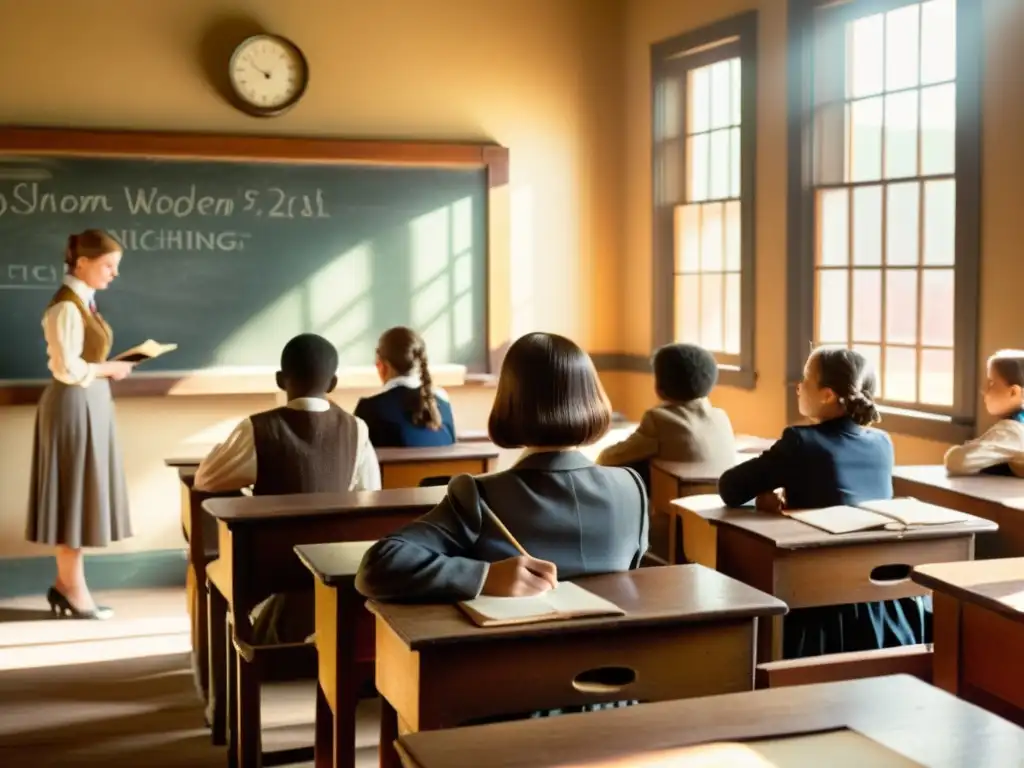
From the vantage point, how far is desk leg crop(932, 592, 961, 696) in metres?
2.33

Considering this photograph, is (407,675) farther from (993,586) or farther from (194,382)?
(194,382)

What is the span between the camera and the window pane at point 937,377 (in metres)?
4.60

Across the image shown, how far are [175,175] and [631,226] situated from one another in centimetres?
217

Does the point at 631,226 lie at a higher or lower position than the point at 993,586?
higher

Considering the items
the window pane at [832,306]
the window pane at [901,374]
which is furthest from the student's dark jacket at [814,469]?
the window pane at [832,306]

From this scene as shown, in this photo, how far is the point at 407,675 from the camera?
2.06 metres

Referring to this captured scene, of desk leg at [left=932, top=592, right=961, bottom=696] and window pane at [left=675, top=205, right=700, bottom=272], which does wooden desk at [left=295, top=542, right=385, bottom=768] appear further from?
window pane at [left=675, top=205, right=700, bottom=272]

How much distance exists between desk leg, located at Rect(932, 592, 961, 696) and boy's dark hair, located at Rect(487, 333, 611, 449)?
Result: 702 mm

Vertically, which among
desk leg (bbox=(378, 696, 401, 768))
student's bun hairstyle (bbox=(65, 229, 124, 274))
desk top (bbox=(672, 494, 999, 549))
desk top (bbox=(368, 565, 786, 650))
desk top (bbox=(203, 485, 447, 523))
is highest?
student's bun hairstyle (bbox=(65, 229, 124, 274))

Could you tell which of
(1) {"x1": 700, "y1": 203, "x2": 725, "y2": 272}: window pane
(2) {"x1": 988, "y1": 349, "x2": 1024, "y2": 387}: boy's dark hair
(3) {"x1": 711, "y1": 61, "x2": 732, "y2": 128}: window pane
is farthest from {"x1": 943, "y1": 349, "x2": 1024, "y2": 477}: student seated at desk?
(3) {"x1": 711, "y1": 61, "x2": 732, "y2": 128}: window pane

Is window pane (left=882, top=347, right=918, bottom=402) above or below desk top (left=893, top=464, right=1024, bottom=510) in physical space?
above

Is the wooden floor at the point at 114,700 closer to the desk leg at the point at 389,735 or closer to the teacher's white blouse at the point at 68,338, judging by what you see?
the teacher's white blouse at the point at 68,338

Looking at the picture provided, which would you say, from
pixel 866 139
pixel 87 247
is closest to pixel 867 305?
pixel 866 139

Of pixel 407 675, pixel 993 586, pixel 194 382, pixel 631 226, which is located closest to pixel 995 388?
pixel 993 586
